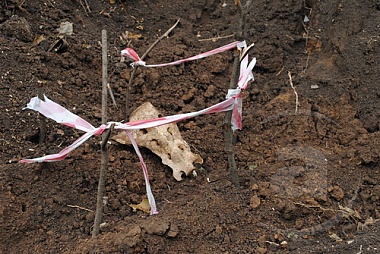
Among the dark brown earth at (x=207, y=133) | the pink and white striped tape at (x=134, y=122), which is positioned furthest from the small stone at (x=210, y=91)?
the pink and white striped tape at (x=134, y=122)

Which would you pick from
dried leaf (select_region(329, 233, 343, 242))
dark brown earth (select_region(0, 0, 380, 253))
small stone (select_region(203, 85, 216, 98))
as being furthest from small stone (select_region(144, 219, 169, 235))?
small stone (select_region(203, 85, 216, 98))

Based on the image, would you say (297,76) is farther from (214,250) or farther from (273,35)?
(214,250)

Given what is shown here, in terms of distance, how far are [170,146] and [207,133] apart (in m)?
0.33

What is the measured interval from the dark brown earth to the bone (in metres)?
0.05

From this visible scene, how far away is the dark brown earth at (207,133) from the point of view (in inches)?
112

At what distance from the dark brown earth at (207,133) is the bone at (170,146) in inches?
2.1

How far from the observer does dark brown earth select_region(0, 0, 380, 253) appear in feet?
9.37

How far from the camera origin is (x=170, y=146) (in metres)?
3.24

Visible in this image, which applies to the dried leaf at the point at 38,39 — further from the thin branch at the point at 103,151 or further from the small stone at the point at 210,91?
the thin branch at the point at 103,151

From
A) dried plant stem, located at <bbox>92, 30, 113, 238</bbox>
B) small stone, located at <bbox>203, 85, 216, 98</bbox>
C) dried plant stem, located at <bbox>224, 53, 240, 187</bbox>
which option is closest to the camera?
dried plant stem, located at <bbox>92, 30, 113, 238</bbox>

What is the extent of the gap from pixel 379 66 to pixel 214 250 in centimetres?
189

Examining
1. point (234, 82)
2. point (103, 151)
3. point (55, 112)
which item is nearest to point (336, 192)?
point (234, 82)

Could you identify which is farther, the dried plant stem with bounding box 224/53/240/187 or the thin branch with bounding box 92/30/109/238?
the dried plant stem with bounding box 224/53/240/187

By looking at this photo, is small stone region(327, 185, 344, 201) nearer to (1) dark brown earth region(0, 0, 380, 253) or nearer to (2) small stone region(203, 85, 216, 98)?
(1) dark brown earth region(0, 0, 380, 253)
